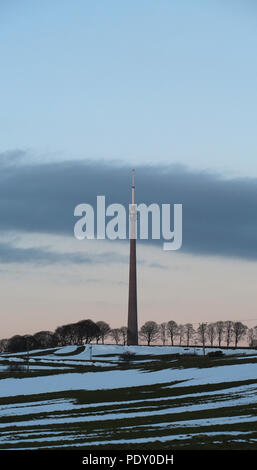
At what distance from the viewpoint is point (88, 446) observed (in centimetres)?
3644

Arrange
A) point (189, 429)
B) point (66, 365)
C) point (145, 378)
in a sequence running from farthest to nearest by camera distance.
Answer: point (66, 365), point (145, 378), point (189, 429)

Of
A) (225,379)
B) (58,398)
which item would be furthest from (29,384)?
(225,379)

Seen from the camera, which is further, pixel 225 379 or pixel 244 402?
pixel 225 379

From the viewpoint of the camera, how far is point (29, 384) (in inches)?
3866

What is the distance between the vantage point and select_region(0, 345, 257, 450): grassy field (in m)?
38.4

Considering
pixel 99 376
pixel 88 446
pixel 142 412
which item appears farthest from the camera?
pixel 99 376

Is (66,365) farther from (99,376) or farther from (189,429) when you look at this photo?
(189,429)

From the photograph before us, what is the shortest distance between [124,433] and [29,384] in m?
58.1

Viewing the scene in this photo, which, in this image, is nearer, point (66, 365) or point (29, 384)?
point (29, 384)

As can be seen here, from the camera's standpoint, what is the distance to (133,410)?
196 feet

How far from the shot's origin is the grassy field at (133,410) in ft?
126
